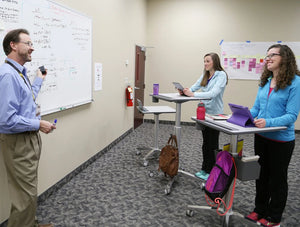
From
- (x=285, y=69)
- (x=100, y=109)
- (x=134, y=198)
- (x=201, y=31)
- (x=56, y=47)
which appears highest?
(x=201, y=31)

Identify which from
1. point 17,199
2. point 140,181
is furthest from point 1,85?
point 140,181

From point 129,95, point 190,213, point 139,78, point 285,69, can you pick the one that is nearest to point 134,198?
point 190,213

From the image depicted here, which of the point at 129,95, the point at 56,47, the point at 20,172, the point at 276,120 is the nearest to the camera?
the point at 20,172

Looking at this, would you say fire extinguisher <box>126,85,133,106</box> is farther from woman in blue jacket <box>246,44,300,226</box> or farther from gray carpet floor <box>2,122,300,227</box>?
woman in blue jacket <box>246,44,300,226</box>

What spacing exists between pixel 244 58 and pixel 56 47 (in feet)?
13.1

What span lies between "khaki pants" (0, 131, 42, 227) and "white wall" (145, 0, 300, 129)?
4188 mm

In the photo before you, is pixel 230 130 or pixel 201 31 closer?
pixel 230 130

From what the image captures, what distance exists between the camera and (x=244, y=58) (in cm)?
520

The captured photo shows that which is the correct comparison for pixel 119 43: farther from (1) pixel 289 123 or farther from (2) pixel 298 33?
(2) pixel 298 33

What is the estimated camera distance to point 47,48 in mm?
2234

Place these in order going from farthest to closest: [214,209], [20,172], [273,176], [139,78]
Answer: [139,78], [214,209], [273,176], [20,172]

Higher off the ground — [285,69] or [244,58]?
[244,58]

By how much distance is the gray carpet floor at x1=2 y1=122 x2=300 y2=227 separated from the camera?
210 centimetres

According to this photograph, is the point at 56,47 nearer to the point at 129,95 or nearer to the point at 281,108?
the point at 281,108
